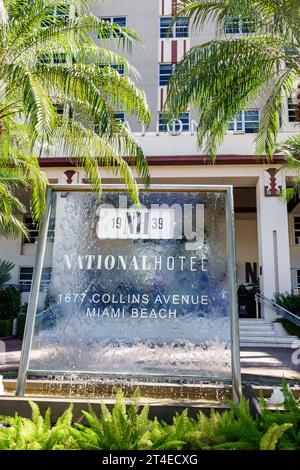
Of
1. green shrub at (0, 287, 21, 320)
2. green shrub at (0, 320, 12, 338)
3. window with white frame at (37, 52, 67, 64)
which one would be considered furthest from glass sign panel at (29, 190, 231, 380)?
green shrub at (0, 287, 21, 320)

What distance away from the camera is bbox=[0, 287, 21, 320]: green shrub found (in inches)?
664

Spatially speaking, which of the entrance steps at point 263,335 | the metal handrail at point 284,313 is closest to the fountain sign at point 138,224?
the metal handrail at point 284,313

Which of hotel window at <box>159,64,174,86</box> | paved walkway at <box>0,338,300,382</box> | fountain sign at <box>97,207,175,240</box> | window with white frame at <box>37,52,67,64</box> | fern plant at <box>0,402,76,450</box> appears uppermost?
hotel window at <box>159,64,174,86</box>

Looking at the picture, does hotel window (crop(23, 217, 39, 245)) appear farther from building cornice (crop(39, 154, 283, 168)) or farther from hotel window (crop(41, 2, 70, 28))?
hotel window (crop(41, 2, 70, 28))

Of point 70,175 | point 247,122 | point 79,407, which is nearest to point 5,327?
point 70,175

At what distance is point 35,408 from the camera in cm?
314

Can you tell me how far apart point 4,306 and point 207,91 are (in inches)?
500

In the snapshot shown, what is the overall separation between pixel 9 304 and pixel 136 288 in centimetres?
1304

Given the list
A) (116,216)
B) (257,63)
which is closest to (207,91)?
(257,63)

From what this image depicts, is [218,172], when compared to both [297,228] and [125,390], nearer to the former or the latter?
[297,228]

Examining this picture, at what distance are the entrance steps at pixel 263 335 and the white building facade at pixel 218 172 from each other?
773mm

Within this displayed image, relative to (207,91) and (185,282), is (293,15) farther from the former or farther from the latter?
(185,282)

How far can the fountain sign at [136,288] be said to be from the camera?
17.1 ft

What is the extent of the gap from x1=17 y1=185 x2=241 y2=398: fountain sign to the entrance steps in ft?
29.4
